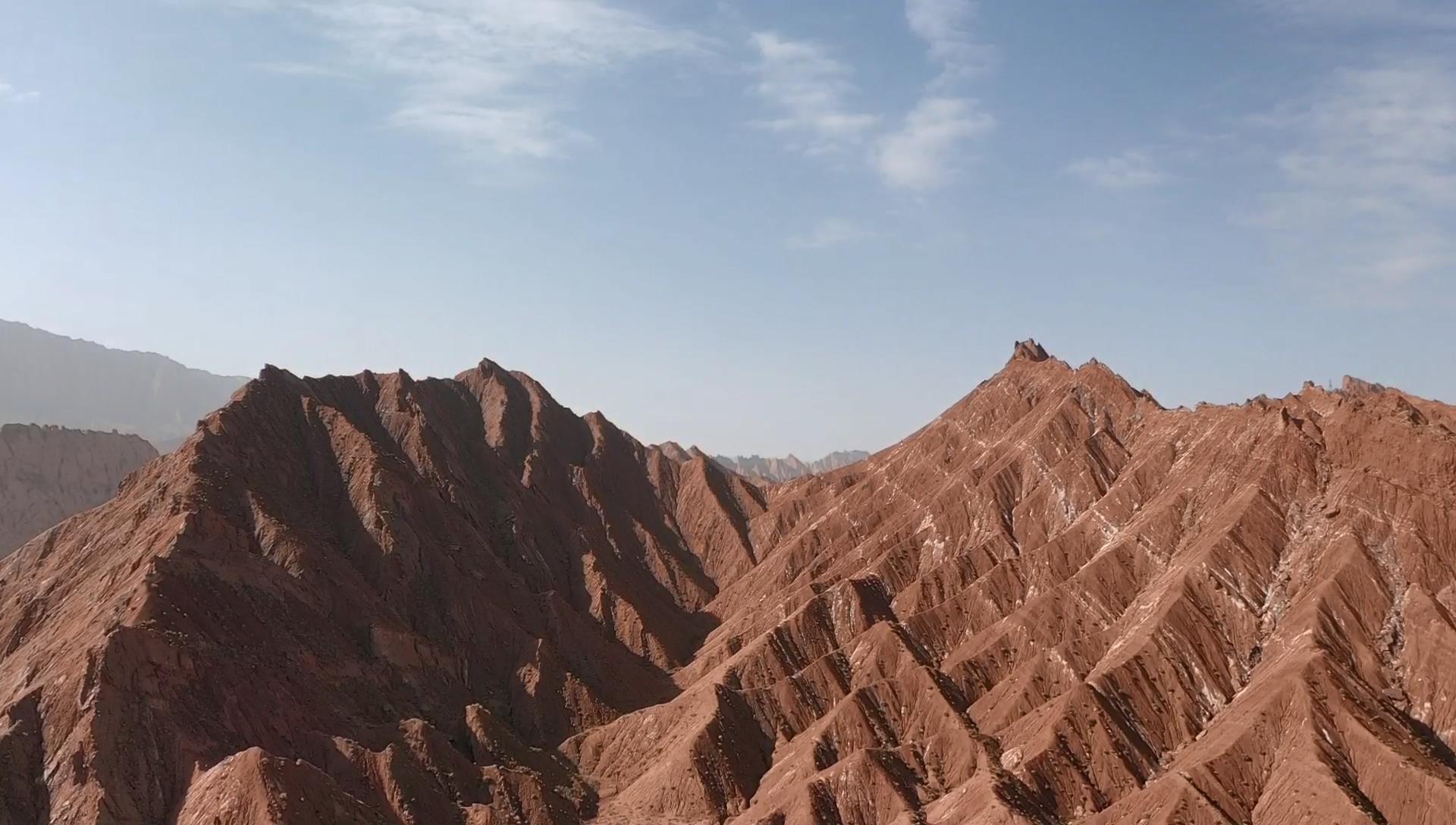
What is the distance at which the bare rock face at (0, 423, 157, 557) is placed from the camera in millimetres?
164250

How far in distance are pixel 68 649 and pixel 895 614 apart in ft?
227

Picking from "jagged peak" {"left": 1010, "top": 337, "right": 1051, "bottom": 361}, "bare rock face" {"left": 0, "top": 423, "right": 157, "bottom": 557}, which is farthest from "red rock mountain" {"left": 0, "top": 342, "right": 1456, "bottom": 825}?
"bare rock face" {"left": 0, "top": 423, "right": 157, "bottom": 557}

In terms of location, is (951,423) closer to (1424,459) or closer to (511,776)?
(1424,459)

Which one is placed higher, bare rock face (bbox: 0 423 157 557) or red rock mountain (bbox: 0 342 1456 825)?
bare rock face (bbox: 0 423 157 557)

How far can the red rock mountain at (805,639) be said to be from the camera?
6994 centimetres

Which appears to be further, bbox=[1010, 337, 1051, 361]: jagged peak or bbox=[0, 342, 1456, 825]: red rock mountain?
bbox=[1010, 337, 1051, 361]: jagged peak

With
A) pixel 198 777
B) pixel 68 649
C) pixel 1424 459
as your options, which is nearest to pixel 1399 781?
pixel 1424 459

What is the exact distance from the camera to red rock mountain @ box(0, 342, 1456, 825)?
69938mm

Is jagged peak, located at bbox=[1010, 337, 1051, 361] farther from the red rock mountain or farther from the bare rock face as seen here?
the bare rock face

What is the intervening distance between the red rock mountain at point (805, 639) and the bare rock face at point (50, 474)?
66.7 meters

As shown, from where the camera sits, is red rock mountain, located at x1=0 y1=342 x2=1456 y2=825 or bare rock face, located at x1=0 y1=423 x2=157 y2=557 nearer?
red rock mountain, located at x1=0 y1=342 x2=1456 y2=825

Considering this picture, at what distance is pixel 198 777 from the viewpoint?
2734 inches

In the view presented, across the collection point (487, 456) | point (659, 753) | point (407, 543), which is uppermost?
point (487, 456)

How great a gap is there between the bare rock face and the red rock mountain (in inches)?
2627
